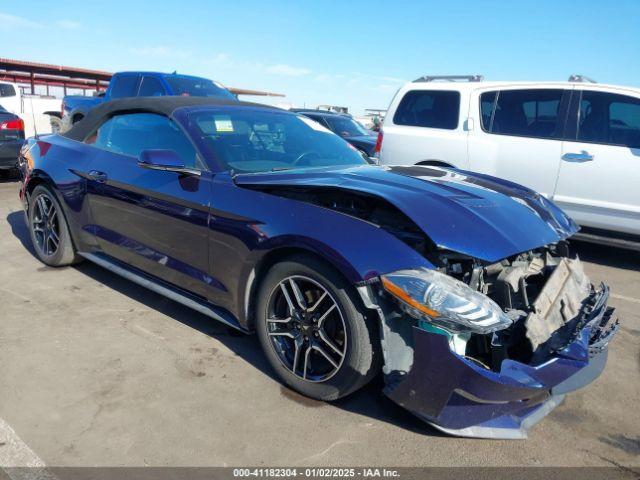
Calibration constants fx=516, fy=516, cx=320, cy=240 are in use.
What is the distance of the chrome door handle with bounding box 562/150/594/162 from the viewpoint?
18.2ft

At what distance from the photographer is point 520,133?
19.6ft

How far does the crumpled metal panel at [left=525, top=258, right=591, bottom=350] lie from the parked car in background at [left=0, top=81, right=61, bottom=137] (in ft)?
40.9

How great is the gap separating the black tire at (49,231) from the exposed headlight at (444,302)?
3.26m

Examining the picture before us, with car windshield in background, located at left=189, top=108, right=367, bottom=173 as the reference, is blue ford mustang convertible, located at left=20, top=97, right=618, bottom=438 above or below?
below

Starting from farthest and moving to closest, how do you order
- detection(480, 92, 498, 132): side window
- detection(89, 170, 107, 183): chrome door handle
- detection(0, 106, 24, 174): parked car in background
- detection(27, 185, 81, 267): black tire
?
detection(0, 106, 24, 174): parked car in background < detection(480, 92, 498, 132): side window < detection(27, 185, 81, 267): black tire < detection(89, 170, 107, 183): chrome door handle

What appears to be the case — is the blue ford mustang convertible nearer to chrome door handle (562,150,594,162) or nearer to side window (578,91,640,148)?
chrome door handle (562,150,594,162)

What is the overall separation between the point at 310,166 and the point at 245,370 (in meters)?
1.39

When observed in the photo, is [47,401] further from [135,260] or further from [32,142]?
[32,142]

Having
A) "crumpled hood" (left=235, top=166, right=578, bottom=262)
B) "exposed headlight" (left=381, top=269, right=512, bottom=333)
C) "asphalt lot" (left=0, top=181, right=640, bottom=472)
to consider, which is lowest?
"asphalt lot" (left=0, top=181, right=640, bottom=472)

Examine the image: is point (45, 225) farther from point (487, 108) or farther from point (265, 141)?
point (487, 108)

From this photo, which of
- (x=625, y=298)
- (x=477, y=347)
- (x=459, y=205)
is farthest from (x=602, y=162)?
(x=477, y=347)

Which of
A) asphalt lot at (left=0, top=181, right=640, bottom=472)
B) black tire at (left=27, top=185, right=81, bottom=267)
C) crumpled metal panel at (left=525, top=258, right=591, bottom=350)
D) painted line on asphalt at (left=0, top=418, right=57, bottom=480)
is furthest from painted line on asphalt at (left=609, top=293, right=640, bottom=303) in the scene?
black tire at (left=27, top=185, right=81, bottom=267)

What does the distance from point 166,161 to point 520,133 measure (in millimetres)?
4393

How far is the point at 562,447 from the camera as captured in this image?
244 cm
